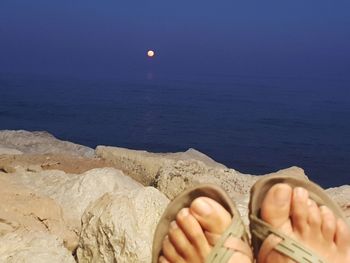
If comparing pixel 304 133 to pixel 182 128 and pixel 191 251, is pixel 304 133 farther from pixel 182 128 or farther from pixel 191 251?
pixel 191 251

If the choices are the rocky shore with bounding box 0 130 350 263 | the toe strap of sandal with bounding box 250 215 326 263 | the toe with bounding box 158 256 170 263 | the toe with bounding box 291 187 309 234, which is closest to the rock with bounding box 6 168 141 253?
the rocky shore with bounding box 0 130 350 263

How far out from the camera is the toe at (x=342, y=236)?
6.70 ft

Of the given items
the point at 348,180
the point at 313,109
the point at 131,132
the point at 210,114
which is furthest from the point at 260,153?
the point at 313,109

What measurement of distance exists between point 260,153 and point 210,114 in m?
13.0

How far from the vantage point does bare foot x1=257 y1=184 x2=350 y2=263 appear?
201 centimetres

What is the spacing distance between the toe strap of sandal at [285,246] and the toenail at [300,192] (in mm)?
168

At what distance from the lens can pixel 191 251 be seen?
82.8 inches

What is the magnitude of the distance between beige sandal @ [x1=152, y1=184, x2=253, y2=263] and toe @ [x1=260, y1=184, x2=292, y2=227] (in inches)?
4.6

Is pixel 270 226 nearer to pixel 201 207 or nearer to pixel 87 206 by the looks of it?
pixel 201 207

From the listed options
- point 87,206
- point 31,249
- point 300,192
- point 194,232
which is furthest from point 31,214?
point 300,192

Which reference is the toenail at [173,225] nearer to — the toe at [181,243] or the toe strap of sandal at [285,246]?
the toe at [181,243]

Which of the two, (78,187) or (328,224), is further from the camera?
(78,187)

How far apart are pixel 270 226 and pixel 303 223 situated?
0.43ft

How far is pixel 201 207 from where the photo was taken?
2.08m
